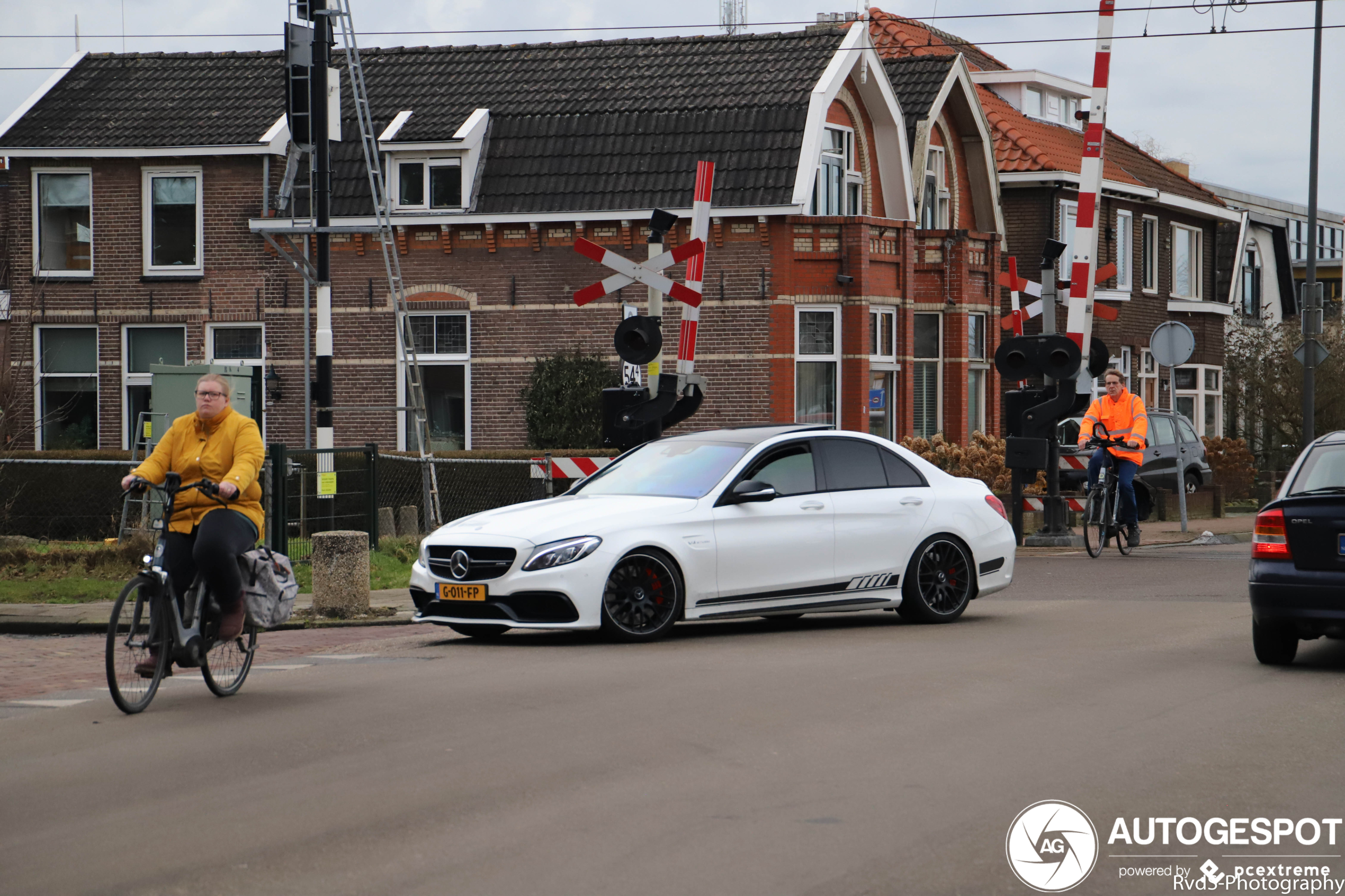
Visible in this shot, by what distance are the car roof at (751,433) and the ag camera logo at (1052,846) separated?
614cm

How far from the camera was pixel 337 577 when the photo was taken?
13.7 m

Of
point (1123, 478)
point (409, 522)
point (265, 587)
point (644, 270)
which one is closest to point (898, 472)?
point (644, 270)

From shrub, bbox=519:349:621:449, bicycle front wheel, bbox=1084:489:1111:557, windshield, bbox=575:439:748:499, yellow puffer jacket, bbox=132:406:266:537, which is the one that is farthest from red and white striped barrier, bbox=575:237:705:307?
shrub, bbox=519:349:621:449

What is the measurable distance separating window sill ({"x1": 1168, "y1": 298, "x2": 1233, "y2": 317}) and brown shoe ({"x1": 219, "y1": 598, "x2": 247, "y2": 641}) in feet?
113

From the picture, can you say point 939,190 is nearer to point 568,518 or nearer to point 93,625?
point 93,625

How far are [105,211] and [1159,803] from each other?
26651 mm

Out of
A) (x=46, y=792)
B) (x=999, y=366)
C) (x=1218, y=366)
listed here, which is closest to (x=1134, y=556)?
(x=999, y=366)

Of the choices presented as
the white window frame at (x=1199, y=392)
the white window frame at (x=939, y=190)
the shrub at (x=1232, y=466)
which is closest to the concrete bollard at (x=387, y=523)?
the white window frame at (x=939, y=190)

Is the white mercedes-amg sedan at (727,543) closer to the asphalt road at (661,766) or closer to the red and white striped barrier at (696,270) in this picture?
the asphalt road at (661,766)

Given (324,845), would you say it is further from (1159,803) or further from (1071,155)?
(1071,155)

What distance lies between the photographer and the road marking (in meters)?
9.13

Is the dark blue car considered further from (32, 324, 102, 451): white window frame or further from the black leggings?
(32, 324, 102, 451): white window frame

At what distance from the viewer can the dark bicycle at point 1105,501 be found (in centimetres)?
1869

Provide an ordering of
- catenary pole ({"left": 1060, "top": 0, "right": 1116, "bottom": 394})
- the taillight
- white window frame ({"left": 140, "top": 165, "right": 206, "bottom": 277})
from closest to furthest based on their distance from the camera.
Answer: the taillight, catenary pole ({"left": 1060, "top": 0, "right": 1116, "bottom": 394}), white window frame ({"left": 140, "top": 165, "right": 206, "bottom": 277})
